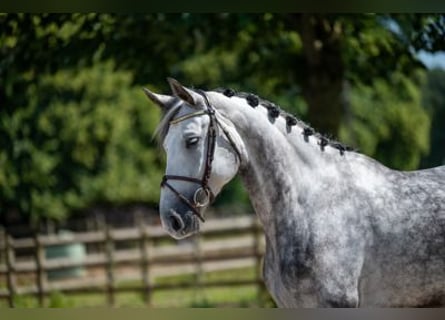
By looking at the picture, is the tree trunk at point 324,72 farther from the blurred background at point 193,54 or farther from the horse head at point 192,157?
the horse head at point 192,157

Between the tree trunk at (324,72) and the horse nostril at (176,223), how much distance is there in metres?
2.33

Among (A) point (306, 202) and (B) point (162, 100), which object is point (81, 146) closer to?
(B) point (162, 100)

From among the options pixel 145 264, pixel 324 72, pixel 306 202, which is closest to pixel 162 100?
pixel 306 202

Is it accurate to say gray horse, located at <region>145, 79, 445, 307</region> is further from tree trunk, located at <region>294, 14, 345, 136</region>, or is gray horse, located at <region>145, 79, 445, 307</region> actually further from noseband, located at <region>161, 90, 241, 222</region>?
tree trunk, located at <region>294, 14, 345, 136</region>

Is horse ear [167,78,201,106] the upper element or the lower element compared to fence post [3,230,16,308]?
A: upper

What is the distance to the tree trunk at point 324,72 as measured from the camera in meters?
4.84

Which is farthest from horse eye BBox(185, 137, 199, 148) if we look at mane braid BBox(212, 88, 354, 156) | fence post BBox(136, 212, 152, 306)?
fence post BBox(136, 212, 152, 306)

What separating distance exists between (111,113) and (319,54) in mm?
8755

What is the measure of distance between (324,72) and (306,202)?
7.65ft

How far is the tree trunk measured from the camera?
15.9 feet

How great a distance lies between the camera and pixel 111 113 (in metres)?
13.3

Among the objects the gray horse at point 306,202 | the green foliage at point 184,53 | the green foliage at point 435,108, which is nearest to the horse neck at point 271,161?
the gray horse at point 306,202

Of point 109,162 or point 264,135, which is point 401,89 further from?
point 109,162
